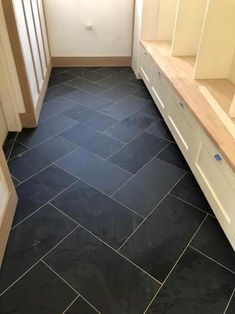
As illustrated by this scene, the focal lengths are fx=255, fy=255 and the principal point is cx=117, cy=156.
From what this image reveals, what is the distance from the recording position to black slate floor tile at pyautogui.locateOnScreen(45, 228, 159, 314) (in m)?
1.22

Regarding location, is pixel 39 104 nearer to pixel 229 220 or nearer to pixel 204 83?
pixel 204 83

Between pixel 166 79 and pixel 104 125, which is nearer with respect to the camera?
pixel 166 79

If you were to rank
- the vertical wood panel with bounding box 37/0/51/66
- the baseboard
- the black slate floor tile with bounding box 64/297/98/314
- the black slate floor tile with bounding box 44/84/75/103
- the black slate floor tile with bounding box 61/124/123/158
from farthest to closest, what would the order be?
the baseboard → the vertical wood panel with bounding box 37/0/51/66 → the black slate floor tile with bounding box 44/84/75/103 → the black slate floor tile with bounding box 61/124/123/158 → the black slate floor tile with bounding box 64/297/98/314

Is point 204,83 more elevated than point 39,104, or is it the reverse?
point 204,83

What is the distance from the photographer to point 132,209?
1680mm

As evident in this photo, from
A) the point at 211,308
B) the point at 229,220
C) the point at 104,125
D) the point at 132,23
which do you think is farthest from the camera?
the point at 132,23

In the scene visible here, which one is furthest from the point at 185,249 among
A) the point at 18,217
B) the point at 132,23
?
the point at 132,23

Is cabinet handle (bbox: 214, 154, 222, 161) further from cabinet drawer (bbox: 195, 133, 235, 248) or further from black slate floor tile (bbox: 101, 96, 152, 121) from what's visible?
black slate floor tile (bbox: 101, 96, 152, 121)

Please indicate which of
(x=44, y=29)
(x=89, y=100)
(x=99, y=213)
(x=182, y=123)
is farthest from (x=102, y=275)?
(x=44, y=29)

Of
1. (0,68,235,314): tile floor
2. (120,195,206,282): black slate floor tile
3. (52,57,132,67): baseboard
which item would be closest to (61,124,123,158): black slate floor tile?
(0,68,235,314): tile floor

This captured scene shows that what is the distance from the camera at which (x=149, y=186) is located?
6.09 ft

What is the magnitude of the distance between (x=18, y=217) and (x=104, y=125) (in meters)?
1.27

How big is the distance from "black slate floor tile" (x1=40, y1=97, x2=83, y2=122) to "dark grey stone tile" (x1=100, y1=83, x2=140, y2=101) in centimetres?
43

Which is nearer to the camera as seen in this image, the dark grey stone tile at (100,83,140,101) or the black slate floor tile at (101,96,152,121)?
the black slate floor tile at (101,96,152,121)
